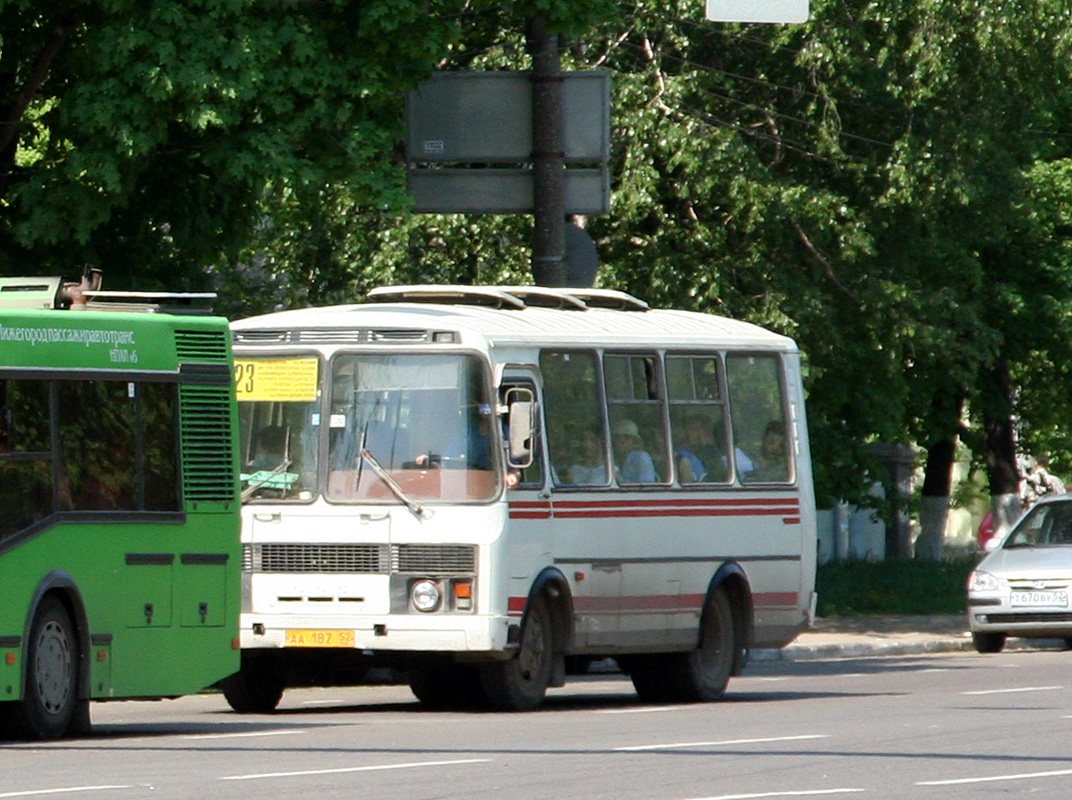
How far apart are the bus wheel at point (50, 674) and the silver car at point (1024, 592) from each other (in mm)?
13614

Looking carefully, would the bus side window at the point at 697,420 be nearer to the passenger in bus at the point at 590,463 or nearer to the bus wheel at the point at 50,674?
the passenger in bus at the point at 590,463

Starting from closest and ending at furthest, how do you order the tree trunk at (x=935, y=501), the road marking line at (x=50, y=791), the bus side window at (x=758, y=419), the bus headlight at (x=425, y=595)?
the road marking line at (x=50, y=791) → the bus headlight at (x=425, y=595) → the bus side window at (x=758, y=419) → the tree trunk at (x=935, y=501)

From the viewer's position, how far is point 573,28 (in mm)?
18750

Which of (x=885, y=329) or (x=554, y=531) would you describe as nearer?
(x=554, y=531)

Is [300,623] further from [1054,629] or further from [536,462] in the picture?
[1054,629]

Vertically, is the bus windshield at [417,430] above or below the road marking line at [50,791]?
above

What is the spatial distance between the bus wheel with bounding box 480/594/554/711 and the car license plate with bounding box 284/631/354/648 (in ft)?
3.04

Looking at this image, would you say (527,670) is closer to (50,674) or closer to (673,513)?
(673,513)

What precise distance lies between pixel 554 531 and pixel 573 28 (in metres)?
4.40

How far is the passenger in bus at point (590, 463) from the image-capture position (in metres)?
16.7

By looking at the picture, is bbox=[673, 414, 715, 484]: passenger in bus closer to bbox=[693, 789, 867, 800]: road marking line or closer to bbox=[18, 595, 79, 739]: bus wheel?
bbox=[18, 595, 79, 739]: bus wheel

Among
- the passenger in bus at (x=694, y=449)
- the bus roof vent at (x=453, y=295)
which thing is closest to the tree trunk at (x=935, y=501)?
the passenger in bus at (x=694, y=449)

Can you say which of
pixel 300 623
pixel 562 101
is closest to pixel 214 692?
pixel 300 623

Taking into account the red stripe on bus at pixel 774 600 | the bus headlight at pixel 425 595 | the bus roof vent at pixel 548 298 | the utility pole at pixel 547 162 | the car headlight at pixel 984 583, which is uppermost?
the utility pole at pixel 547 162
